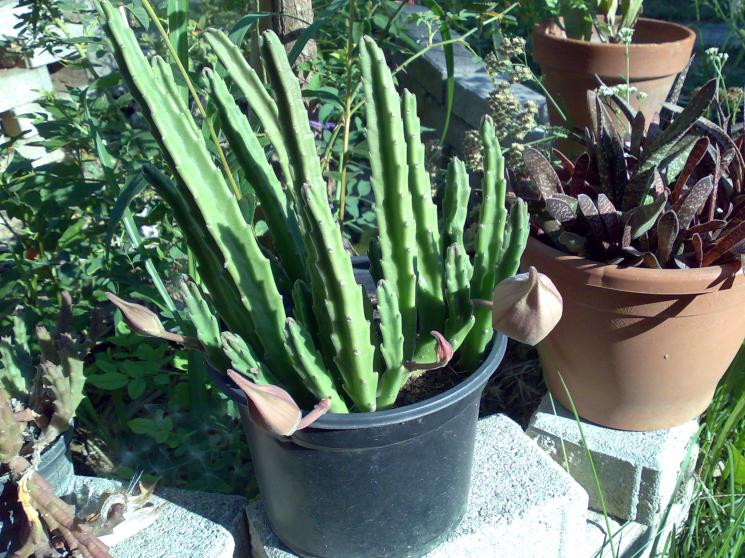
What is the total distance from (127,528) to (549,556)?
0.74 m

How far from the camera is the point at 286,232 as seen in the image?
1.09m

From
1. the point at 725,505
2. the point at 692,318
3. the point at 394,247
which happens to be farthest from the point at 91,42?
the point at 725,505

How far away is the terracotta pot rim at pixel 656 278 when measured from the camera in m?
1.15

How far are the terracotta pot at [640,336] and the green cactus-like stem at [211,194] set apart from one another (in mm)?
537

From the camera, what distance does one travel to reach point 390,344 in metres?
0.94

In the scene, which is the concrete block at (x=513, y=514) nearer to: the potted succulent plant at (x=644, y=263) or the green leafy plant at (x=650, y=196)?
the potted succulent plant at (x=644, y=263)

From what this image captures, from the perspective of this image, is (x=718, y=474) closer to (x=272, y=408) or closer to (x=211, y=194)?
(x=272, y=408)

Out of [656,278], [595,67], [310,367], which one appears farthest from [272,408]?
[595,67]

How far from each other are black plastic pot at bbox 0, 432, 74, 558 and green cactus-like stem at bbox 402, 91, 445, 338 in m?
0.65

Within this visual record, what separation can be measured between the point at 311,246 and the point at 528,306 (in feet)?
0.93

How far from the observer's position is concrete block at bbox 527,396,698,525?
1337 mm

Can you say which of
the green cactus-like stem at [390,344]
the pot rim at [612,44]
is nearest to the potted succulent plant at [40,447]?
the green cactus-like stem at [390,344]

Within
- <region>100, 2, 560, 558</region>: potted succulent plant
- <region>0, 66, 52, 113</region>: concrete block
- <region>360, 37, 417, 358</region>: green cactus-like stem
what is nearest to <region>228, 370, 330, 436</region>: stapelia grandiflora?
<region>100, 2, 560, 558</region>: potted succulent plant

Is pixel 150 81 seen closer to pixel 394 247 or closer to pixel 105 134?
pixel 394 247
